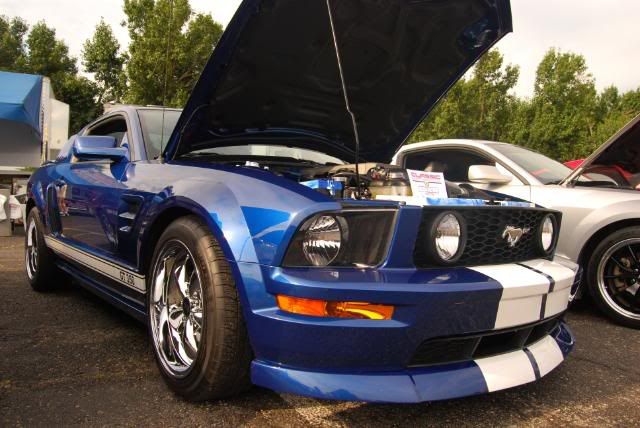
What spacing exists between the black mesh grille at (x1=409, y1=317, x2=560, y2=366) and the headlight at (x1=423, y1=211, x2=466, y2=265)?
0.29m

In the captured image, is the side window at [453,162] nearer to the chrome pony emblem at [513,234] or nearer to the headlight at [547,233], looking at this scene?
the headlight at [547,233]

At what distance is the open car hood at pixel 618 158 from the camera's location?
3.46 meters

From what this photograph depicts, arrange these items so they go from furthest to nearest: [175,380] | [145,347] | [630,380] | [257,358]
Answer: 1. [145,347]
2. [630,380]
3. [175,380]
4. [257,358]

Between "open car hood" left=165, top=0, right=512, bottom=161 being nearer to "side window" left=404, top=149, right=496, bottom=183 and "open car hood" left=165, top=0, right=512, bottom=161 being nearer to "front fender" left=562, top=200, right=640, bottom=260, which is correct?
"side window" left=404, top=149, right=496, bottom=183

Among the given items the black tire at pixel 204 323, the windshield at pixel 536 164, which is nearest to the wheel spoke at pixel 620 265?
the windshield at pixel 536 164

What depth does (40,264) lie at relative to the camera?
393cm

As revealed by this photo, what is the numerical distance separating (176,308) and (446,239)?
122 cm

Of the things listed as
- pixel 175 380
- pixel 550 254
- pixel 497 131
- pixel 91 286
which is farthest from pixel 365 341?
pixel 497 131

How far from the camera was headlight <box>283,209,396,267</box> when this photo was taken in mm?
1701

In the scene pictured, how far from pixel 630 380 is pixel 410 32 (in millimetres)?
2135

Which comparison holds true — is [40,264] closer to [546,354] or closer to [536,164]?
[546,354]

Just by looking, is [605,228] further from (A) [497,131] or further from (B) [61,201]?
(A) [497,131]

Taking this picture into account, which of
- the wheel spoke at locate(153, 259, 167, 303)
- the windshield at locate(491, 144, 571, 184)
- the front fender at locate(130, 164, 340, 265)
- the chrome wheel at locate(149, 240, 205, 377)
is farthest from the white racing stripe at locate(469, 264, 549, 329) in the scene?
the windshield at locate(491, 144, 571, 184)

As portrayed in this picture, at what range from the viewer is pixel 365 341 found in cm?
161
